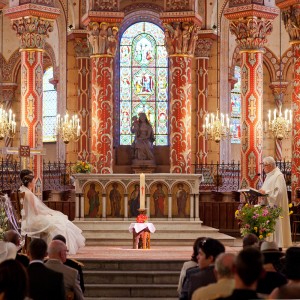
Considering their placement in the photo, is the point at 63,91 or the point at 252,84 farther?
the point at 63,91

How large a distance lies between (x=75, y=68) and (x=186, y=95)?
7.21 metres

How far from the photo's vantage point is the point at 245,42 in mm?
24781

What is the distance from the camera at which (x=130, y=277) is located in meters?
16.3

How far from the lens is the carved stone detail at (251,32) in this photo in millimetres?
24641

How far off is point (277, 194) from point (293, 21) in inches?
325

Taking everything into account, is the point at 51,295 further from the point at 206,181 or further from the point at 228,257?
the point at 206,181

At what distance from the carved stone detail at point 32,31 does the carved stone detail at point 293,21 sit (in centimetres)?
617

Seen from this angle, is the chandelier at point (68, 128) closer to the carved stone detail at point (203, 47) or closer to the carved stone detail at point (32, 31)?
the carved stone detail at point (203, 47)

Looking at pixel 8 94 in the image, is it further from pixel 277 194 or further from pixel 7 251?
pixel 7 251

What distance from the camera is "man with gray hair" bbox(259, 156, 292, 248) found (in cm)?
1766

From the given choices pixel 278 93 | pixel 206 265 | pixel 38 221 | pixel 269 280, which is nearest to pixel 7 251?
pixel 206 265

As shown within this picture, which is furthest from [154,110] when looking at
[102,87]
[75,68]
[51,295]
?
[51,295]

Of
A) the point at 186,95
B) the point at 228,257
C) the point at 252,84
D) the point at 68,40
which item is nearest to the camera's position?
the point at 228,257

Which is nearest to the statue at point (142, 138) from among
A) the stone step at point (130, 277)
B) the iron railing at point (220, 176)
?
the iron railing at point (220, 176)
